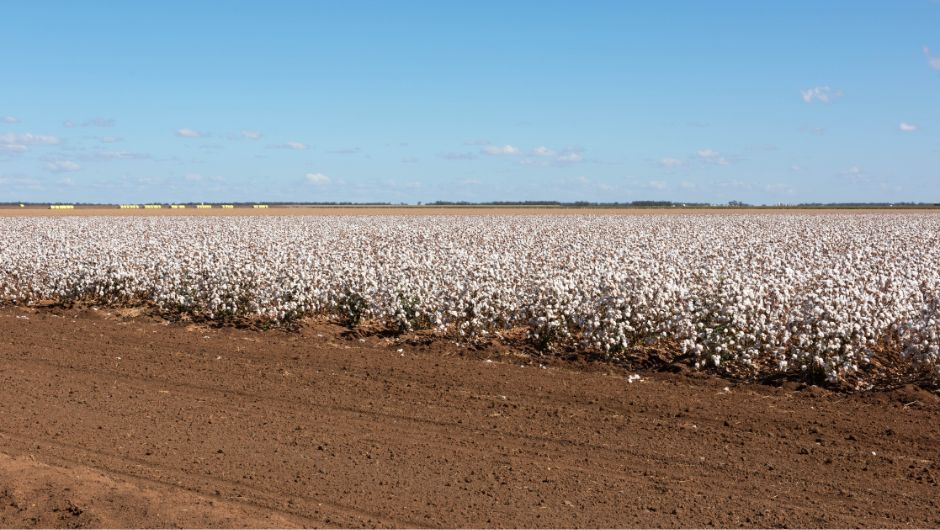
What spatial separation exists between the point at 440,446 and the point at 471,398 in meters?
2.07

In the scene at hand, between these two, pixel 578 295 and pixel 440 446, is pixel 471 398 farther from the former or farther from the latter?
pixel 578 295

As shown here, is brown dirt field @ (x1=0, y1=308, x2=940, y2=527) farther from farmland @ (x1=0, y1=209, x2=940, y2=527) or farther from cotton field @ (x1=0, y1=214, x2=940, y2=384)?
cotton field @ (x1=0, y1=214, x2=940, y2=384)

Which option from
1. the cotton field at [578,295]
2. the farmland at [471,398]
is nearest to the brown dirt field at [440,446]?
the farmland at [471,398]

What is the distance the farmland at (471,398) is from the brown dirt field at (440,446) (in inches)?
1.5

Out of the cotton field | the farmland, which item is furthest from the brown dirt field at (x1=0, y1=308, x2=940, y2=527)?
the cotton field

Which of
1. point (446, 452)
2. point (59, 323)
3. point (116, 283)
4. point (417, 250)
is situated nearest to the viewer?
point (446, 452)

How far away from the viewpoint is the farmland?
695cm

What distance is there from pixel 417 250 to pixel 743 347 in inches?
631

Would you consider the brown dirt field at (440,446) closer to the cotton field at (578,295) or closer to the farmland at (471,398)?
the farmland at (471,398)

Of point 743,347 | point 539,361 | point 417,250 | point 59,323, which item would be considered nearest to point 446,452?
point 539,361

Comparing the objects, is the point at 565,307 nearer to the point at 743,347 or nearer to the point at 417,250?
the point at 743,347

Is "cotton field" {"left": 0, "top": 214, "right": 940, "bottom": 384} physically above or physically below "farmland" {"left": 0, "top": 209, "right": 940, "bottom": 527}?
above

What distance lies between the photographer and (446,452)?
27.0ft

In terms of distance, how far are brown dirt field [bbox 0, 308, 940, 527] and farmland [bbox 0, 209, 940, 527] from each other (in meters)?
0.04
